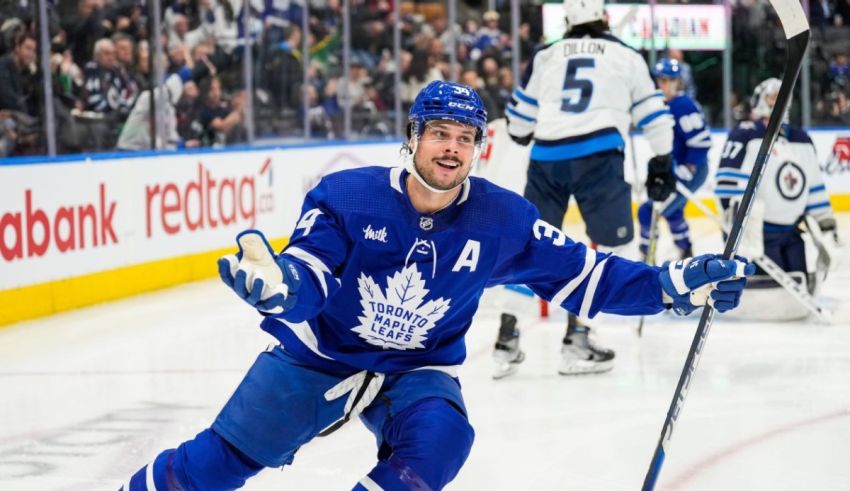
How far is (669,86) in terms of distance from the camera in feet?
22.5

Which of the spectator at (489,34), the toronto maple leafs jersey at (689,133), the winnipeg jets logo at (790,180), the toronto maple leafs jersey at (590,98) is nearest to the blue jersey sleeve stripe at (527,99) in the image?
the toronto maple leafs jersey at (590,98)

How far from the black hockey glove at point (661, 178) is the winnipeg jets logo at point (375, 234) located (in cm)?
286

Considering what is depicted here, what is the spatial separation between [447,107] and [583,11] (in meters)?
2.50

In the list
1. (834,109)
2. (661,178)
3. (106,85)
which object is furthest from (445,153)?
(834,109)

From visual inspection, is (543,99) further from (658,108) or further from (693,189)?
(693,189)

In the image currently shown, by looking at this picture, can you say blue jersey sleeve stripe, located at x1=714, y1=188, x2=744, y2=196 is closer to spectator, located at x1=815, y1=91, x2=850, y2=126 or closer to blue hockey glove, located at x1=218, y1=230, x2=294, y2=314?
blue hockey glove, located at x1=218, y1=230, x2=294, y2=314

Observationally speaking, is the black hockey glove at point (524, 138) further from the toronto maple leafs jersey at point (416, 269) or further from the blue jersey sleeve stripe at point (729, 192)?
the toronto maple leafs jersey at point (416, 269)

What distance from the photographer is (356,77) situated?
397 inches

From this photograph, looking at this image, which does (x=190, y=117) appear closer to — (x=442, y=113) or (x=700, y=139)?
(x=700, y=139)

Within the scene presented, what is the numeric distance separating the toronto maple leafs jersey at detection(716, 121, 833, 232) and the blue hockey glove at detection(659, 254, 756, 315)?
362cm

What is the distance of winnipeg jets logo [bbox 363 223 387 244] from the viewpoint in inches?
97.7

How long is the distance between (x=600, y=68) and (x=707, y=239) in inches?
196

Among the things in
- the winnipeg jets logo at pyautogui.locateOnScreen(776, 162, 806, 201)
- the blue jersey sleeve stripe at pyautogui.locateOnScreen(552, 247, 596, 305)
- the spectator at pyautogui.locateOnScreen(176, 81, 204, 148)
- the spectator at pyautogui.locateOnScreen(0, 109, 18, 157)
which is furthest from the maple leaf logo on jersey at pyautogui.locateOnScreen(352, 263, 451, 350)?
the spectator at pyautogui.locateOnScreen(176, 81, 204, 148)

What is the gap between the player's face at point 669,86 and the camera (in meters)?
6.82
